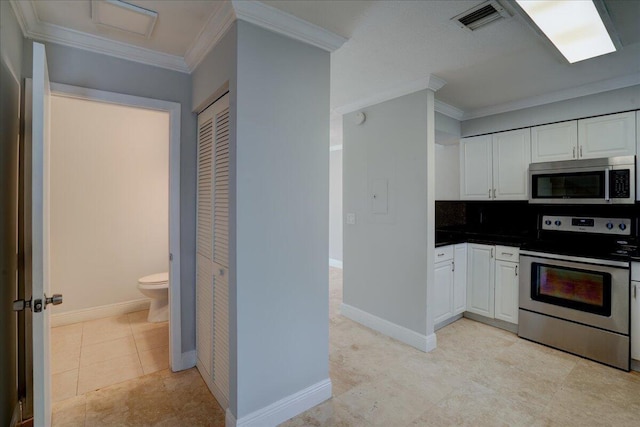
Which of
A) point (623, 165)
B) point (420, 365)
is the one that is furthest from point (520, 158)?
point (420, 365)

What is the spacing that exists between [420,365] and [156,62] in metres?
3.09

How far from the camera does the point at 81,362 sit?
2494 mm

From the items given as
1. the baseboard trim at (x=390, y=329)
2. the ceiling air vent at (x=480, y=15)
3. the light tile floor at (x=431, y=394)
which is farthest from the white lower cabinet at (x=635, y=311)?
the ceiling air vent at (x=480, y=15)

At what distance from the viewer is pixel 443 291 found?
10.3 feet

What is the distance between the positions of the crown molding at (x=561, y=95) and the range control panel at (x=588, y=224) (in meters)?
1.16

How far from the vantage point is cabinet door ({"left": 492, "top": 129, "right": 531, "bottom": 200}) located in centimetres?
327

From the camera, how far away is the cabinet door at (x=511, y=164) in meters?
3.27

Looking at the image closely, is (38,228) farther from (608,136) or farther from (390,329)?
(608,136)

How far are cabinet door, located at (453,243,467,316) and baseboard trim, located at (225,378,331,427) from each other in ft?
6.17

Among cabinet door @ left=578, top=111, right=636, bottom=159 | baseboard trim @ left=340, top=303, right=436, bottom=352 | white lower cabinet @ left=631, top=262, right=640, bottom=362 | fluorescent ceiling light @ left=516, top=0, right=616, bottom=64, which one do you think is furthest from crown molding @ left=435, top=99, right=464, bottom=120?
baseboard trim @ left=340, top=303, right=436, bottom=352

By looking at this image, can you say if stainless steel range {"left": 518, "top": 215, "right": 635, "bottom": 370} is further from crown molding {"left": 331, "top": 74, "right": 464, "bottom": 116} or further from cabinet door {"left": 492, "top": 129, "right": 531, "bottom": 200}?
crown molding {"left": 331, "top": 74, "right": 464, "bottom": 116}

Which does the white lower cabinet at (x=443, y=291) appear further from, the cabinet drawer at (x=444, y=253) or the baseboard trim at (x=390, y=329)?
the baseboard trim at (x=390, y=329)

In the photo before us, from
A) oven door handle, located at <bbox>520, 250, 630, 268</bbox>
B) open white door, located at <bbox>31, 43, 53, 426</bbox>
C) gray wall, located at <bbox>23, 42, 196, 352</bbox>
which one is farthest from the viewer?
oven door handle, located at <bbox>520, 250, 630, 268</bbox>

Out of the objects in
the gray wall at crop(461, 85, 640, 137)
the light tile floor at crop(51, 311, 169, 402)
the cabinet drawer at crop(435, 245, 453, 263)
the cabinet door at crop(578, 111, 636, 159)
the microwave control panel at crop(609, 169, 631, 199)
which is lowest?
the light tile floor at crop(51, 311, 169, 402)
